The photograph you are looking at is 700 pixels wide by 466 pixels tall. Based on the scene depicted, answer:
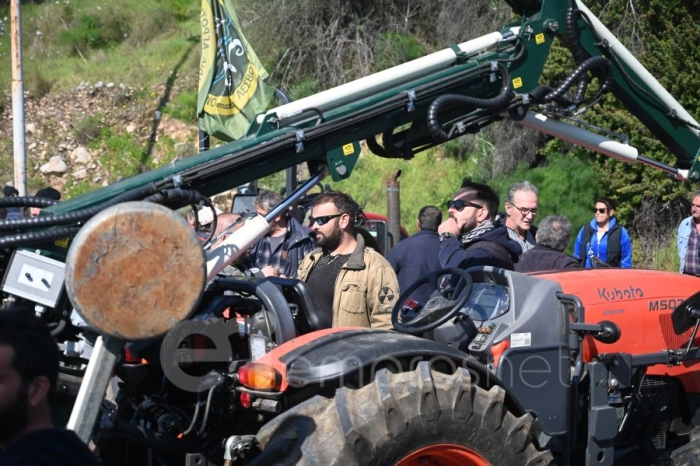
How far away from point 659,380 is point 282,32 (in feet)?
50.6

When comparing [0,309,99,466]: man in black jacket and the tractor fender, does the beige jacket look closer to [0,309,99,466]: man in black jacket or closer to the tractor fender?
the tractor fender

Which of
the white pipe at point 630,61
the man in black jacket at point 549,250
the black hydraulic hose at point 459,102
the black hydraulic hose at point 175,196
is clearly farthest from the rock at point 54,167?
the black hydraulic hose at point 175,196

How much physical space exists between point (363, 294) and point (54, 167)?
15192mm

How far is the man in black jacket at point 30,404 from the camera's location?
90.0 inches

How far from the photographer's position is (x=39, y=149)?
64.2ft

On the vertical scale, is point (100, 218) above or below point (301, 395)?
above

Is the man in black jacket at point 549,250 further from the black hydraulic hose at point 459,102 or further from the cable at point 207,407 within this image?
the cable at point 207,407

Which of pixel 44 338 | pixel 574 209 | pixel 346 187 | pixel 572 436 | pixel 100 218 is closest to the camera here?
pixel 44 338

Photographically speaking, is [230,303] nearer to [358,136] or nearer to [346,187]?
[358,136]

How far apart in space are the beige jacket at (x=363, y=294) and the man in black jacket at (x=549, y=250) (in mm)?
1266

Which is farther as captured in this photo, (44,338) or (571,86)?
(571,86)

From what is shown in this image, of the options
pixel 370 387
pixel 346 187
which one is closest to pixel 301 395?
pixel 370 387

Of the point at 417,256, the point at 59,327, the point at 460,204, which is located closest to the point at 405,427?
the point at 59,327

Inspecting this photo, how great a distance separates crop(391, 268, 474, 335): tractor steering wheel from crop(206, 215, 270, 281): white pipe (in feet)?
3.06
